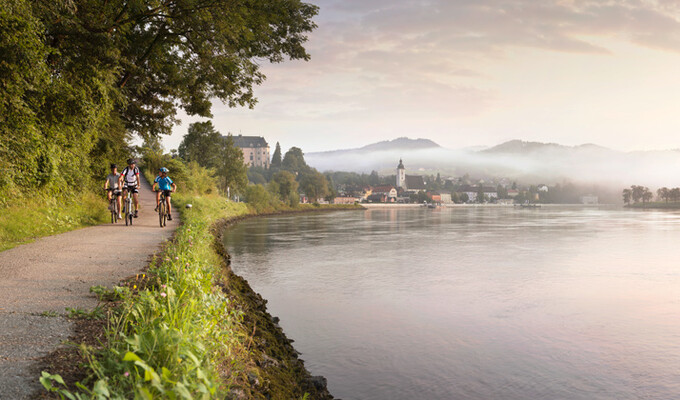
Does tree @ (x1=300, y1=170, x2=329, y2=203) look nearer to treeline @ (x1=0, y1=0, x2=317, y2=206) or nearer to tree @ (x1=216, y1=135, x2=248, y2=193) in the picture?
tree @ (x1=216, y1=135, x2=248, y2=193)

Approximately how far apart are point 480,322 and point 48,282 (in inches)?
383

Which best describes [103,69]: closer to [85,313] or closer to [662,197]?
[85,313]

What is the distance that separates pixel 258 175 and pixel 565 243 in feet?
542

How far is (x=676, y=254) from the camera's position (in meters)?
27.2

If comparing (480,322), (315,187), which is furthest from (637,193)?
(480,322)

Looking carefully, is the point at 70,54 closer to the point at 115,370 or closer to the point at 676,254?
the point at 115,370

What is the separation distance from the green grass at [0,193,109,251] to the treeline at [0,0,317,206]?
39.1 inches

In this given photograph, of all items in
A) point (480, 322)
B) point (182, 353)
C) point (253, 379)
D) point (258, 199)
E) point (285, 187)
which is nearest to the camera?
point (182, 353)

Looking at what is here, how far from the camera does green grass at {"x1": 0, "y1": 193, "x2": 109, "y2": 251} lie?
1323cm

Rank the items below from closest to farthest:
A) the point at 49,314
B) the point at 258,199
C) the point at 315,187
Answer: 1. the point at 49,314
2. the point at 258,199
3. the point at 315,187

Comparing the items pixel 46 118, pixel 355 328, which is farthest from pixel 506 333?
pixel 46 118

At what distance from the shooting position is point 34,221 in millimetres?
15266

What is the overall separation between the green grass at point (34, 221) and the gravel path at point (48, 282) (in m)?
0.55

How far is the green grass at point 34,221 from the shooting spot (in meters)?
13.2
